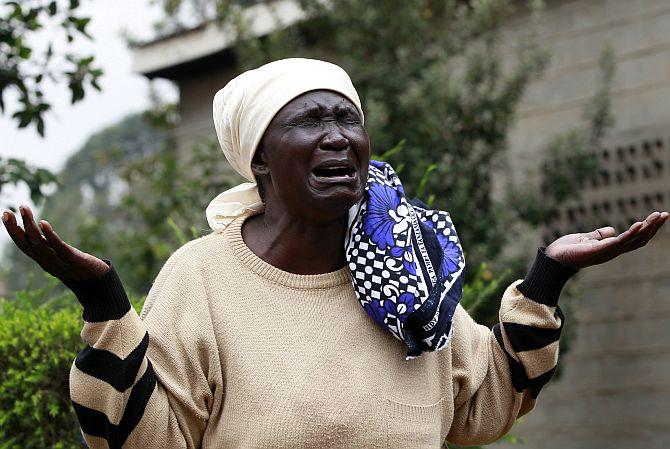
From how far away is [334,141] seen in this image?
2678mm

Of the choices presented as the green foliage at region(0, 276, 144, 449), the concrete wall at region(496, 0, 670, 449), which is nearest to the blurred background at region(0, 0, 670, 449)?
the concrete wall at region(496, 0, 670, 449)

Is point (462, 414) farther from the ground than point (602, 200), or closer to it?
farther from the ground

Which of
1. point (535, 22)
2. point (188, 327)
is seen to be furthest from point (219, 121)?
point (535, 22)

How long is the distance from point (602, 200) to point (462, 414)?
576 cm

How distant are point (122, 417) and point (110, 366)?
133 millimetres

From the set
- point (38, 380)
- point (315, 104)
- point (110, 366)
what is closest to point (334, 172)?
point (315, 104)

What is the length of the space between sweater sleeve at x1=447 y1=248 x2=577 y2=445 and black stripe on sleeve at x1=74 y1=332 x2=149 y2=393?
0.85 meters

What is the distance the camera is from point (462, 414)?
9.75 ft

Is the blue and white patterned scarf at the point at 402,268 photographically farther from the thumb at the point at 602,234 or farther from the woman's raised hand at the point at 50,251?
the woman's raised hand at the point at 50,251

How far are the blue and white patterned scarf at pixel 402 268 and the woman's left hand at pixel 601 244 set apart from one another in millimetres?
260

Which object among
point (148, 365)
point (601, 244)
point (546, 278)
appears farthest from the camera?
point (546, 278)

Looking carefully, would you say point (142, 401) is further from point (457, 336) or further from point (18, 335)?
point (18, 335)

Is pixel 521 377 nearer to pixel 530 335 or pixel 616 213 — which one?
pixel 530 335

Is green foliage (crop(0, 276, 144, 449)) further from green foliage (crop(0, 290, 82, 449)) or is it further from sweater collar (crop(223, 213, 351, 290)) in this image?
sweater collar (crop(223, 213, 351, 290))
